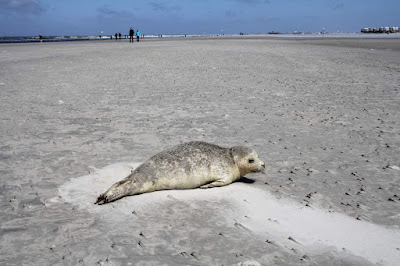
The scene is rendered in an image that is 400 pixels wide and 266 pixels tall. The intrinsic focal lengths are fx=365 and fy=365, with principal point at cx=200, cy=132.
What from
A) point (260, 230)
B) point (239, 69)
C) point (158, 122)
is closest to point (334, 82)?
point (239, 69)

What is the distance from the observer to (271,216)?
13.4 ft

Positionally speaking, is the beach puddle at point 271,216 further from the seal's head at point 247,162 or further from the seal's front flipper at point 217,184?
the seal's head at point 247,162

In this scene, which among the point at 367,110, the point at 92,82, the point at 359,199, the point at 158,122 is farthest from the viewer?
the point at 92,82

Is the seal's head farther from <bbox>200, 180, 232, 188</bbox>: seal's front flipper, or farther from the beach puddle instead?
<bbox>200, 180, 232, 188</bbox>: seal's front flipper

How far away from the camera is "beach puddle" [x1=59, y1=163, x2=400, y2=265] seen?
3508 millimetres

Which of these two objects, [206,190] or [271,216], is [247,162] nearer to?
[206,190]

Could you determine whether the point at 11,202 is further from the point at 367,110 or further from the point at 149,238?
the point at 367,110

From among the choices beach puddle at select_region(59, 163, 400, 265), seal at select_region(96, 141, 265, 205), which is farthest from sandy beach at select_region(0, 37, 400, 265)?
seal at select_region(96, 141, 265, 205)

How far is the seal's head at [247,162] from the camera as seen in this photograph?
16.7 feet

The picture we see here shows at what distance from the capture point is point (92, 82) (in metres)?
14.3

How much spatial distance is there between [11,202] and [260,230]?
2.90m

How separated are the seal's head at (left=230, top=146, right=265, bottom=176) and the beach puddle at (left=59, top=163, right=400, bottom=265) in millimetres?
222

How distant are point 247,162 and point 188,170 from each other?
2.93ft

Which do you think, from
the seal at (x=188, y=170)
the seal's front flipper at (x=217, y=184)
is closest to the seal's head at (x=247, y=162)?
the seal at (x=188, y=170)
